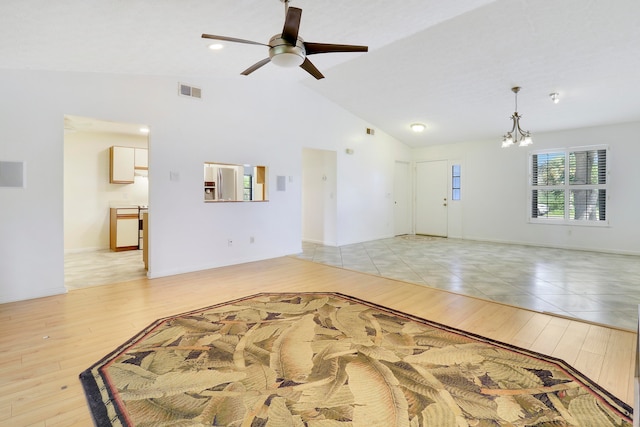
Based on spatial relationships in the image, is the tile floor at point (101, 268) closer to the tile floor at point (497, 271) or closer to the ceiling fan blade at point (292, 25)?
the tile floor at point (497, 271)

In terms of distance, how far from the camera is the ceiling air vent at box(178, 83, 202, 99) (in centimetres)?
462

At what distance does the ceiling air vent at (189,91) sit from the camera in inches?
182

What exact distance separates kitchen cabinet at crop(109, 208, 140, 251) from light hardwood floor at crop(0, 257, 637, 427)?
2.79 meters

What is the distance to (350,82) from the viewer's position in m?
5.94

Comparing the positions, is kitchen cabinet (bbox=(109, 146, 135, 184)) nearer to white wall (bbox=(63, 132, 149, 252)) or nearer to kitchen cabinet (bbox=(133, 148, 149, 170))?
kitchen cabinet (bbox=(133, 148, 149, 170))

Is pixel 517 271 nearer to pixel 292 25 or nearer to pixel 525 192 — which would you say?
pixel 525 192

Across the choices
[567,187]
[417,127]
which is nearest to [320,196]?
[417,127]

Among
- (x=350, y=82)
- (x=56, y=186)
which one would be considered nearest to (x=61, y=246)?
(x=56, y=186)

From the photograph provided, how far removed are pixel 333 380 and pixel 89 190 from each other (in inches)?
276

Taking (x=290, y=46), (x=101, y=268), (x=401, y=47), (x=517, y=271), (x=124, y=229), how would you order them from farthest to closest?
(x=124, y=229), (x=101, y=268), (x=517, y=271), (x=401, y=47), (x=290, y=46)

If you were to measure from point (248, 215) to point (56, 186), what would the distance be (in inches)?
105

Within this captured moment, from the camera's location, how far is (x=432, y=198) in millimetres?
9062

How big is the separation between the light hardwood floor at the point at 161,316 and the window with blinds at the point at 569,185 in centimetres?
509

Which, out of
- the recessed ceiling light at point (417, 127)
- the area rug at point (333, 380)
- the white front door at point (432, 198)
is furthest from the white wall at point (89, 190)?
the white front door at point (432, 198)
